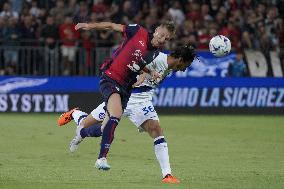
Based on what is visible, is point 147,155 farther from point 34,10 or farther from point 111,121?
point 34,10

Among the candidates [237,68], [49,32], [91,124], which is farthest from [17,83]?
[91,124]

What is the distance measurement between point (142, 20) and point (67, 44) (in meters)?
2.64

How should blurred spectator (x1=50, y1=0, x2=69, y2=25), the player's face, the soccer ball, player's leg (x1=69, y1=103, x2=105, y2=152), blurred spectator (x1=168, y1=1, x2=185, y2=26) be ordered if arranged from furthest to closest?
blurred spectator (x1=168, y1=1, x2=185, y2=26), blurred spectator (x1=50, y1=0, x2=69, y2=25), player's leg (x1=69, y1=103, x2=105, y2=152), the soccer ball, the player's face

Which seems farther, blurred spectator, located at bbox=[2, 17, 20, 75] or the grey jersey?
blurred spectator, located at bbox=[2, 17, 20, 75]

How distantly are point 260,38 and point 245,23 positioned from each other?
754mm

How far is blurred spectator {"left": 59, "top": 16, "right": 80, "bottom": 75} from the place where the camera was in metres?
24.6

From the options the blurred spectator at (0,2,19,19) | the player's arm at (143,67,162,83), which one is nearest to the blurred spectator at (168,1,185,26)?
the blurred spectator at (0,2,19,19)

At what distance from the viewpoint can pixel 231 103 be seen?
2433cm

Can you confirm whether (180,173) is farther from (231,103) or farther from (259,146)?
(231,103)

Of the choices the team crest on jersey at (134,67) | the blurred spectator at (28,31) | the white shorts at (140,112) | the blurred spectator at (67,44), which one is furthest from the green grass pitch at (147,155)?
the blurred spectator at (28,31)

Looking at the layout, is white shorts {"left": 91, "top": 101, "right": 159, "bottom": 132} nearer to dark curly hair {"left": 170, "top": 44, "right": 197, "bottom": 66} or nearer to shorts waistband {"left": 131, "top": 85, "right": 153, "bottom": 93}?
shorts waistband {"left": 131, "top": 85, "right": 153, "bottom": 93}

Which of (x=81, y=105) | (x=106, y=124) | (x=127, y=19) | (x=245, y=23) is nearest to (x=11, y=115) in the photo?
(x=81, y=105)

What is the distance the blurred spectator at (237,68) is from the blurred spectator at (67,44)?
4491 millimetres

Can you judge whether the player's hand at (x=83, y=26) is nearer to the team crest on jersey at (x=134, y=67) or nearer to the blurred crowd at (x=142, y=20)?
the team crest on jersey at (x=134, y=67)
